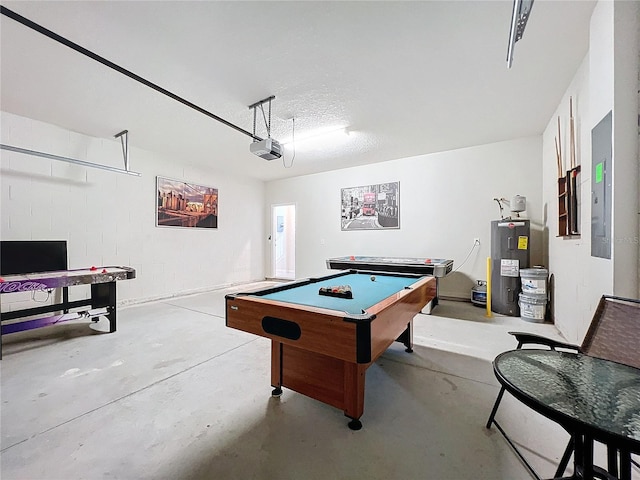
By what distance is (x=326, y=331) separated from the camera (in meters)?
1.39

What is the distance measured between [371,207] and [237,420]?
16.4 feet

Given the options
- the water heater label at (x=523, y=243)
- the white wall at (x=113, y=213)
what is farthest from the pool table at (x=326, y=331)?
the white wall at (x=113, y=213)

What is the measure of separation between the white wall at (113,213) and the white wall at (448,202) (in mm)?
2592

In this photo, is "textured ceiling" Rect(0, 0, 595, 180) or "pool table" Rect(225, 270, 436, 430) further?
"textured ceiling" Rect(0, 0, 595, 180)

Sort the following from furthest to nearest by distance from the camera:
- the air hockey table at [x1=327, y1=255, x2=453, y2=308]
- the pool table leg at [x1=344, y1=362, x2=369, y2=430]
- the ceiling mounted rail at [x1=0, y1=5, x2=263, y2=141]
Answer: the air hockey table at [x1=327, y1=255, x2=453, y2=308], the ceiling mounted rail at [x1=0, y1=5, x2=263, y2=141], the pool table leg at [x1=344, y1=362, x2=369, y2=430]

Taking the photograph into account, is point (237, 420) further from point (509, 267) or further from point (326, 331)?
point (509, 267)

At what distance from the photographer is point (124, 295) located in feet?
15.0

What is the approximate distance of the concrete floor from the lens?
1.32 metres

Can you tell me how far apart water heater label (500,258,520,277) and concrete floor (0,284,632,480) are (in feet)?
5.37

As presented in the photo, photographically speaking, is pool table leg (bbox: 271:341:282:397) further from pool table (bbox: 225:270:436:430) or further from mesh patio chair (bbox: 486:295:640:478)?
mesh patio chair (bbox: 486:295:640:478)

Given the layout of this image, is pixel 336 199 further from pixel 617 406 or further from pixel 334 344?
pixel 617 406

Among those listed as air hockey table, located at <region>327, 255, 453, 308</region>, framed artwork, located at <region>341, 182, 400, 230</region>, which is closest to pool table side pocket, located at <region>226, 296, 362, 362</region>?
air hockey table, located at <region>327, 255, 453, 308</region>

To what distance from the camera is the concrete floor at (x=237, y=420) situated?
1.32m

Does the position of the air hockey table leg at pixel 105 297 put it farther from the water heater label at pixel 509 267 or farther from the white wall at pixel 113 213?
the water heater label at pixel 509 267
